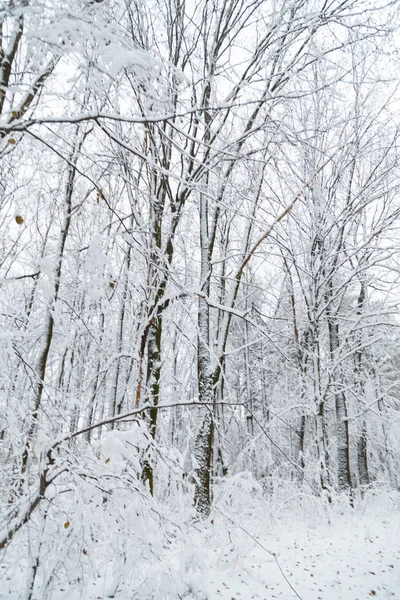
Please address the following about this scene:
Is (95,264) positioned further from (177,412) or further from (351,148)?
(177,412)

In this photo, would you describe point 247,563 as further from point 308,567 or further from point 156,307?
point 156,307

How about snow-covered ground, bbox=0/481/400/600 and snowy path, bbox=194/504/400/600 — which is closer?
snow-covered ground, bbox=0/481/400/600

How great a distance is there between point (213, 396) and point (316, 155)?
6299 mm

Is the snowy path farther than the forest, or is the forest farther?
the snowy path

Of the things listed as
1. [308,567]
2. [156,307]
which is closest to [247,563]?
[308,567]

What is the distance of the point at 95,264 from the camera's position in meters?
1.96

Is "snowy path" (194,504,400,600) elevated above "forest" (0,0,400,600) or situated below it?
below

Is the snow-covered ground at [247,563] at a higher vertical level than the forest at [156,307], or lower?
lower

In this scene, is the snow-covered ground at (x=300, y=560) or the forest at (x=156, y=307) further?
the snow-covered ground at (x=300, y=560)

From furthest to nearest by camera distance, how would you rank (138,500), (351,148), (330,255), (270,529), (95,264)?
(351,148) → (330,255) → (270,529) → (138,500) → (95,264)

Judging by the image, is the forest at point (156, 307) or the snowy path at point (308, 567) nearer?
the forest at point (156, 307)

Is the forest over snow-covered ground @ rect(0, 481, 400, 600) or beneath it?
over

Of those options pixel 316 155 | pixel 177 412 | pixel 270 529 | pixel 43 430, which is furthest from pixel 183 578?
pixel 177 412

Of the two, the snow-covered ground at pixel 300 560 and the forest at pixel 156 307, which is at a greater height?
the forest at pixel 156 307
